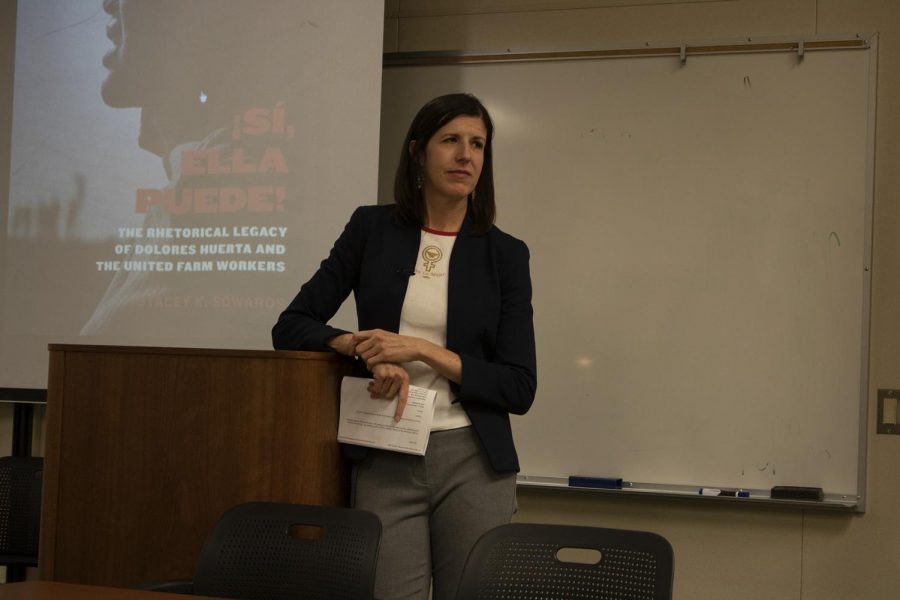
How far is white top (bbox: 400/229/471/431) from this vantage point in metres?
1.81

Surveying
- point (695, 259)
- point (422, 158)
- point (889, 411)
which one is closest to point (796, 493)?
point (889, 411)

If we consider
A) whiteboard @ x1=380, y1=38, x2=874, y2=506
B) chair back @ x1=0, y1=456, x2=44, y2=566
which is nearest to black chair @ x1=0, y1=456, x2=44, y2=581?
chair back @ x1=0, y1=456, x2=44, y2=566

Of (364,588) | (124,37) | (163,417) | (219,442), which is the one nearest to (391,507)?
(364,588)

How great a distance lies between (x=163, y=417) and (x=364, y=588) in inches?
19.2

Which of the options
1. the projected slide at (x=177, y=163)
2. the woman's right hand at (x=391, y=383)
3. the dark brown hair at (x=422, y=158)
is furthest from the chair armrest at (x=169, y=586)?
the projected slide at (x=177, y=163)

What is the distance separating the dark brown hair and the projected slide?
1.59 metres

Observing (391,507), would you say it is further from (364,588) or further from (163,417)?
(163,417)

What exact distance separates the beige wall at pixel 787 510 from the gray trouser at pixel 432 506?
6.35 feet

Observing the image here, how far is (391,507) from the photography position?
179 centimetres

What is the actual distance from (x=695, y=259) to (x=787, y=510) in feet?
3.13

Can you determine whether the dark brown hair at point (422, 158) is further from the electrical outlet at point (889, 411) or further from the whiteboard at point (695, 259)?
the electrical outlet at point (889, 411)

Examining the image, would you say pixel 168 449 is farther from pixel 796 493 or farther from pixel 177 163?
pixel 796 493

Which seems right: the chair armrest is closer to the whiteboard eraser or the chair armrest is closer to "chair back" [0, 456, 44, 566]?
"chair back" [0, 456, 44, 566]

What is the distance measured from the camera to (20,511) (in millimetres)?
2793
